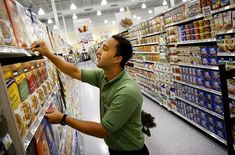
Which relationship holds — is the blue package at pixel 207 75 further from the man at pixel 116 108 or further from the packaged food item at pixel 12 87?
the packaged food item at pixel 12 87

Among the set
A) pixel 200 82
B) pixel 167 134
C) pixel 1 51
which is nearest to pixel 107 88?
pixel 1 51

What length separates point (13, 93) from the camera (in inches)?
42.0

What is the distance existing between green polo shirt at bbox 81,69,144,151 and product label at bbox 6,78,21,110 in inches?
26.8

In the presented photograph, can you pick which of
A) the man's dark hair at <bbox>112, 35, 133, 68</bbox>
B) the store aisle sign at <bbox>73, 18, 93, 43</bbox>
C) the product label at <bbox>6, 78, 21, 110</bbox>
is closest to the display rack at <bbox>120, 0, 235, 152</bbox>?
the man's dark hair at <bbox>112, 35, 133, 68</bbox>

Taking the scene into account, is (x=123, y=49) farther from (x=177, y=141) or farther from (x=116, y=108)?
(x=177, y=141)

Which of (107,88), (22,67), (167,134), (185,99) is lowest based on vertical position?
(167,134)

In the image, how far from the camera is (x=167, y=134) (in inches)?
177

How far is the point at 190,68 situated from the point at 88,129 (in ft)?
10.5

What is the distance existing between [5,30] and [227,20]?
111 inches

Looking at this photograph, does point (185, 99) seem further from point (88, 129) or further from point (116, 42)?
point (88, 129)

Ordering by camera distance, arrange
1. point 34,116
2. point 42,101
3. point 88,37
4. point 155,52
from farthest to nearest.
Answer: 1. point 88,37
2. point 155,52
3. point 42,101
4. point 34,116

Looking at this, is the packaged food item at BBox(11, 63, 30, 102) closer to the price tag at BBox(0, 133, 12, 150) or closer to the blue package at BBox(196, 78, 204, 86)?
the price tag at BBox(0, 133, 12, 150)

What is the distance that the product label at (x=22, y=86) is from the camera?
3.91ft

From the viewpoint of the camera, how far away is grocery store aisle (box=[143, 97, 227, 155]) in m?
3.73
